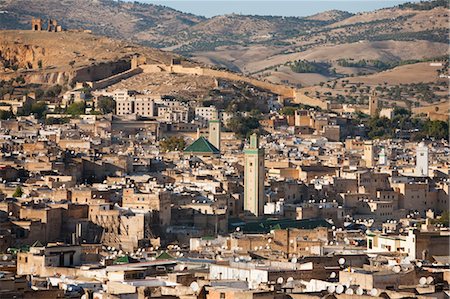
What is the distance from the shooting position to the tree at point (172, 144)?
79375mm

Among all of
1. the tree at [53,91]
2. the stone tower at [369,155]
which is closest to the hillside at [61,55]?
the tree at [53,91]

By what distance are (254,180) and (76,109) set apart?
34665 millimetres

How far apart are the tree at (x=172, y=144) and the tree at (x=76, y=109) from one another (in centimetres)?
989

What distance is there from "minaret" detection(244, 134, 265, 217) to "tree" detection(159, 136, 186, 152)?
1917 cm

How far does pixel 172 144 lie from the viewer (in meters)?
80.6

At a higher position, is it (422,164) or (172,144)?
(172,144)

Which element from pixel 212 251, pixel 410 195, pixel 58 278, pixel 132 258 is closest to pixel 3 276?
pixel 58 278

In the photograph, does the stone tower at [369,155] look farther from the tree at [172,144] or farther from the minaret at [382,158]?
the tree at [172,144]

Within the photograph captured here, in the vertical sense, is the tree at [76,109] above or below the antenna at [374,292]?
above

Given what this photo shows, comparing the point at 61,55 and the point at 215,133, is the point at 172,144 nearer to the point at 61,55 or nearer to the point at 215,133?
the point at 215,133

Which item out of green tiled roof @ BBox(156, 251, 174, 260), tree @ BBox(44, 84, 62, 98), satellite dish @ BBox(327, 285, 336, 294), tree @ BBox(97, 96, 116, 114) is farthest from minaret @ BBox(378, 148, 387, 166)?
satellite dish @ BBox(327, 285, 336, 294)

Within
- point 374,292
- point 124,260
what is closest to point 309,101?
point 124,260

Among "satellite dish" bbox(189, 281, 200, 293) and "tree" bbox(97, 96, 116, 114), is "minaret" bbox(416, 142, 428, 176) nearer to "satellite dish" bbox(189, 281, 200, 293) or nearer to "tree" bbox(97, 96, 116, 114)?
"tree" bbox(97, 96, 116, 114)

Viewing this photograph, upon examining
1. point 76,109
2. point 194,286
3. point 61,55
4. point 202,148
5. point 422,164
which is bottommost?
point 194,286
